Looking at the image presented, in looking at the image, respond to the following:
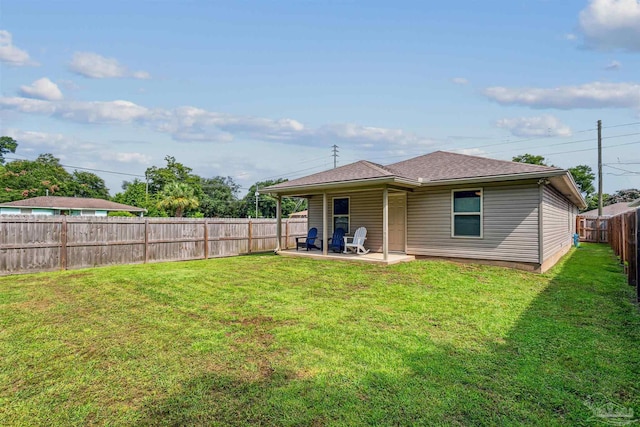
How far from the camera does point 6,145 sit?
42.2 metres

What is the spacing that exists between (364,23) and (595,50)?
306 inches

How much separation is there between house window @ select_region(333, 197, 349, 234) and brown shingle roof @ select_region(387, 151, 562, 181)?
2275 mm

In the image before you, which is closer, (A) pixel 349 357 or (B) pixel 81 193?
(A) pixel 349 357

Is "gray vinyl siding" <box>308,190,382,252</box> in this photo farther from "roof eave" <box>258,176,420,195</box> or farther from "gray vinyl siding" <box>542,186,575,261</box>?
"gray vinyl siding" <box>542,186,575,261</box>

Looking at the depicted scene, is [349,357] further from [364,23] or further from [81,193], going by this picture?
[81,193]

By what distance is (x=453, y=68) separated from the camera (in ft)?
40.7

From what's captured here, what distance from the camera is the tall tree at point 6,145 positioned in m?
42.0

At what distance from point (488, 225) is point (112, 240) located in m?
10.6

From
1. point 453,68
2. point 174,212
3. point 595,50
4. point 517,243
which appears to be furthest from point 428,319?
point 174,212

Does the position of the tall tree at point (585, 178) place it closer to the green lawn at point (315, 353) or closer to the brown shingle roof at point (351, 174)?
the brown shingle roof at point (351, 174)

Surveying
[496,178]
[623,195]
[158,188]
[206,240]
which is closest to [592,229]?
[496,178]

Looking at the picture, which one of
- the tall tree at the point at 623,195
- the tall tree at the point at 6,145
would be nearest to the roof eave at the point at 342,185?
the tall tree at the point at 623,195

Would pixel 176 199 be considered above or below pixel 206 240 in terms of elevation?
above

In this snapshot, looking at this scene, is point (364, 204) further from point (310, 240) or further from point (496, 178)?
point (496, 178)
